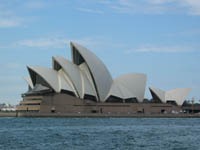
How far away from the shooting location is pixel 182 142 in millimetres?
40969

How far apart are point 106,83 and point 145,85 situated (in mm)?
11194

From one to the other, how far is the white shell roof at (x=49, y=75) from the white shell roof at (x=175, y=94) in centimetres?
2820

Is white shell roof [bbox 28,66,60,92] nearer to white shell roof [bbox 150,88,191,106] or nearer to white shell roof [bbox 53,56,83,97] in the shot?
white shell roof [bbox 53,56,83,97]

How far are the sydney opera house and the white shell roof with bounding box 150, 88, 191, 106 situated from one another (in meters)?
2.61

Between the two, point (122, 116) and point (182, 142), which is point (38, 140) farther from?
point (122, 116)

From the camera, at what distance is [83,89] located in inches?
3792

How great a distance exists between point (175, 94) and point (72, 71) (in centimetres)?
3212

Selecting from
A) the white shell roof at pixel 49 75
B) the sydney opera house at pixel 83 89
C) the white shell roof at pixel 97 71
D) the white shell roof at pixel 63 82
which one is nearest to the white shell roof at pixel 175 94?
the sydney opera house at pixel 83 89

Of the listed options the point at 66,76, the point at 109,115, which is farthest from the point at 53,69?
the point at 109,115

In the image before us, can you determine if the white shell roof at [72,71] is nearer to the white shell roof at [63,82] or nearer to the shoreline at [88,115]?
the white shell roof at [63,82]

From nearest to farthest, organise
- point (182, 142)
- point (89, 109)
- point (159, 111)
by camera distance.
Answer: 1. point (182, 142)
2. point (89, 109)
3. point (159, 111)

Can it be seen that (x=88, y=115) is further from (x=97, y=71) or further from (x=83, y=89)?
(x=97, y=71)

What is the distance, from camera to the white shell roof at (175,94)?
366ft

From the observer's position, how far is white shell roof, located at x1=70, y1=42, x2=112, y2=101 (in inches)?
3649
